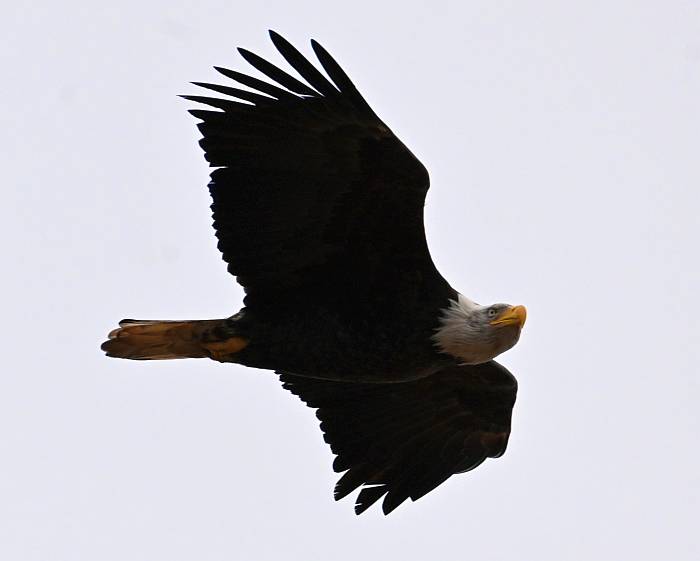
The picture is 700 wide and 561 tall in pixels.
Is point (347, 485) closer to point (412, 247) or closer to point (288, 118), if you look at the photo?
point (412, 247)

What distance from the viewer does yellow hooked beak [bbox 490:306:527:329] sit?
36.8 ft

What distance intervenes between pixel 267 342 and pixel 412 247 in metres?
1.24

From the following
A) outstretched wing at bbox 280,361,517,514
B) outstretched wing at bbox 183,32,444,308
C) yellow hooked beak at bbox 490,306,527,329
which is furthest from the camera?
outstretched wing at bbox 280,361,517,514

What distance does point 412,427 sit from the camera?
41.5ft

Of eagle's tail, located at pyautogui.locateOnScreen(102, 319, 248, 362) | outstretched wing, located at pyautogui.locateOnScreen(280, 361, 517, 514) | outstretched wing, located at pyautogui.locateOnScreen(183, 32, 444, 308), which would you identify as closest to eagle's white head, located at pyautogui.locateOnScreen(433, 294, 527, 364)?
outstretched wing, located at pyautogui.locateOnScreen(183, 32, 444, 308)

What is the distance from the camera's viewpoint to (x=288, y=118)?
1073 cm

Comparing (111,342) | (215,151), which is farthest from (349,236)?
(111,342)

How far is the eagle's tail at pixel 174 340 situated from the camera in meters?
11.2

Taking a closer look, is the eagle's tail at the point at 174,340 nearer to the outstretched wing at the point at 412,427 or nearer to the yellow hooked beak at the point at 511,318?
the outstretched wing at the point at 412,427

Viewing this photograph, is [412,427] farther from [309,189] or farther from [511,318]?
[309,189]

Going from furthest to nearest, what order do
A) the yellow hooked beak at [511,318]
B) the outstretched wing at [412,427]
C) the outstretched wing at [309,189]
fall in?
the outstretched wing at [412,427], the yellow hooked beak at [511,318], the outstretched wing at [309,189]

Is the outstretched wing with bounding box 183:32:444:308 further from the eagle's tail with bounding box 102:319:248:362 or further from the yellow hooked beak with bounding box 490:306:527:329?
the yellow hooked beak with bounding box 490:306:527:329

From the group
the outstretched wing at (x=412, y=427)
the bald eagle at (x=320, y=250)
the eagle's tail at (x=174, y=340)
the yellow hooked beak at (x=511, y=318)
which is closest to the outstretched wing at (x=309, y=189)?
the bald eagle at (x=320, y=250)

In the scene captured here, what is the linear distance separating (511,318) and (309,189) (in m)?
1.70
